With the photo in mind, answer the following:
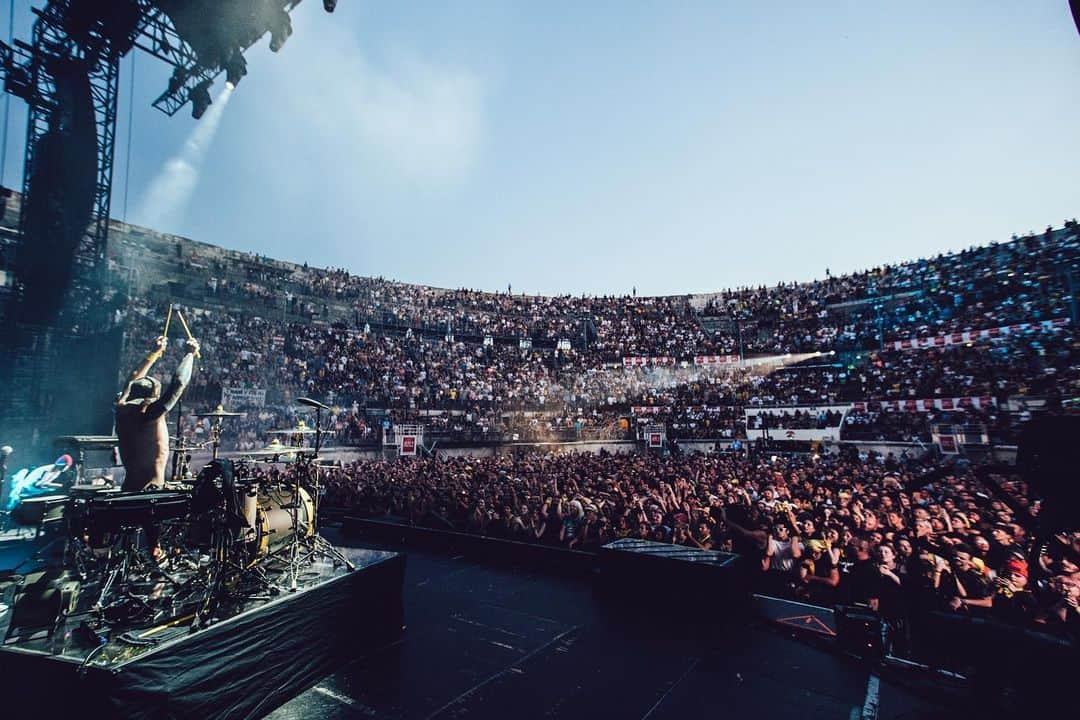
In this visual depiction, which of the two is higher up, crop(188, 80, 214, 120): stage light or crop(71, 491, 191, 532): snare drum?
crop(188, 80, 214, 120): stage light

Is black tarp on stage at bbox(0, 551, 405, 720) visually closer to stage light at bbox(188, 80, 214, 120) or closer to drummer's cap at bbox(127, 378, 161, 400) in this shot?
drummer's cap at bbox(127, 378, 161, 400)

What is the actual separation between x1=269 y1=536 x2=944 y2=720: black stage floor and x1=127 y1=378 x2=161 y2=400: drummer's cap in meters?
4.05

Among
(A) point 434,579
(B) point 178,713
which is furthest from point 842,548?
(B) point 178,713

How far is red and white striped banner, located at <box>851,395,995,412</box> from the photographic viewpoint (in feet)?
65.2

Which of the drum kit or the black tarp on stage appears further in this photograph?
the drum kit

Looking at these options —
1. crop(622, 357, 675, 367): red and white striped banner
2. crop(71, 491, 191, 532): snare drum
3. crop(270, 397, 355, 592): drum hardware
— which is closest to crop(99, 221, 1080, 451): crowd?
crop(622, 357, 675, 367): red and white striped banner

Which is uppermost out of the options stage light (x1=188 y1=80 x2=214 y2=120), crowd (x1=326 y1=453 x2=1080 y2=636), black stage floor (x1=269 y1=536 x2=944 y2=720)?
stage light (x1=188 y1=80 x2=214 y2=120)

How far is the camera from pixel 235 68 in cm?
1095

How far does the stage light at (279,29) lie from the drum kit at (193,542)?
887cm

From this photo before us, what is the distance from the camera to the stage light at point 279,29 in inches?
397

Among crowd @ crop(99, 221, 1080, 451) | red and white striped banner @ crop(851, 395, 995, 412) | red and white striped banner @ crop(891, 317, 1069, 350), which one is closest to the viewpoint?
red and white striped banner @ crop(851, 395, 995, 412)

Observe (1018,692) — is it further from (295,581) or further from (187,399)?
(187,399)

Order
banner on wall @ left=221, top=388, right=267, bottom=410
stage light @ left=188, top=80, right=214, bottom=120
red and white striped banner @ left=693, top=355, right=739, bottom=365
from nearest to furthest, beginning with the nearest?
stage light @ left=188, top=80, right=214, bottom=120
banner on wall @ left=221, top=388, right=267, bottom=410
red and white striped banner @ left=693, top=355, right=739, bottom=365

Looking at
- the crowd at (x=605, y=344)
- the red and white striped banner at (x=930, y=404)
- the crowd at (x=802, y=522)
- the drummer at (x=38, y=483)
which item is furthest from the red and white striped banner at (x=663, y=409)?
the drummer at (x=38, y=483)
